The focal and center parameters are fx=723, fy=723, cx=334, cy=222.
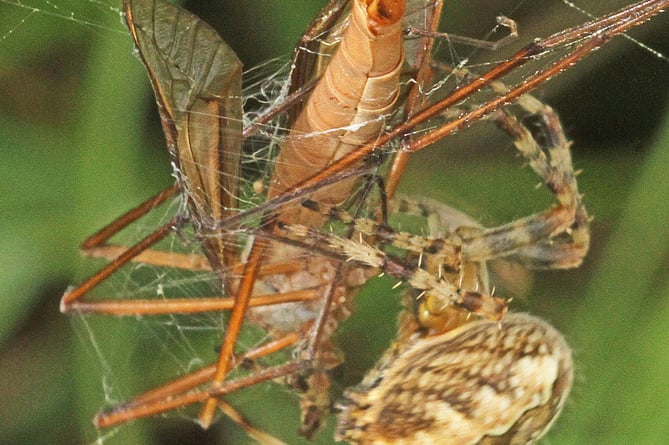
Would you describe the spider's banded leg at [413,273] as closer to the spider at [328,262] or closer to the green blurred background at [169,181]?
the spider at [328,262]

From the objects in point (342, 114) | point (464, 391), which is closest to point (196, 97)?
point (342, 114)

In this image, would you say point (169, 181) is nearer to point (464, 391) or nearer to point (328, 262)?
point (328, 262)

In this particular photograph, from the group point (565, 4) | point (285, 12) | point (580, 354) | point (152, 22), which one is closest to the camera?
point (152, 22)

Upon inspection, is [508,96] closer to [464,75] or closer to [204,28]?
[464,75]

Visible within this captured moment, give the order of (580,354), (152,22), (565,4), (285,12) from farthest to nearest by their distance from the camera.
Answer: (285,12) < (580,354) < (565,4) < (152,22)

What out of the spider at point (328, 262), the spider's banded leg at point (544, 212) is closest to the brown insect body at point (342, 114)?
the spider at point (328, 262)

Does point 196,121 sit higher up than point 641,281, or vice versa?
point 196,121

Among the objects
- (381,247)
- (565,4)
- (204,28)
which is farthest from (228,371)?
(565,4)

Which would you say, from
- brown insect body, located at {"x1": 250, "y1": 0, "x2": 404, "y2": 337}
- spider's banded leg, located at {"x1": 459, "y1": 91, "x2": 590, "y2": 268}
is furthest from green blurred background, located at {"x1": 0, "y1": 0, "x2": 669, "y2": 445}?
brown insect body, located at {"x1": 250, "y1": 0, "x2": 404, "y2": 337}
